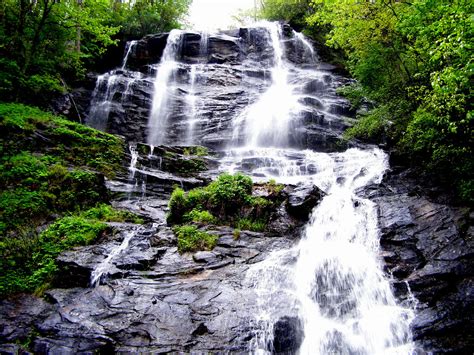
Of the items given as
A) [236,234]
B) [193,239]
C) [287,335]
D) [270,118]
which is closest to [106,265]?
[193,239]

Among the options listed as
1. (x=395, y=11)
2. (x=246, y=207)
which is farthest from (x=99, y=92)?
(x=395, y=11)

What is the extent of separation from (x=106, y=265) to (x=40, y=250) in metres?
1.78

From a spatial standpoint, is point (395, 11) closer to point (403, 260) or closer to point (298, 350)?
point (403, 260)

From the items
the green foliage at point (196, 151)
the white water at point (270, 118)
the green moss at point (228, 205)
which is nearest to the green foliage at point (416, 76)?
the white water at point (270, 118)

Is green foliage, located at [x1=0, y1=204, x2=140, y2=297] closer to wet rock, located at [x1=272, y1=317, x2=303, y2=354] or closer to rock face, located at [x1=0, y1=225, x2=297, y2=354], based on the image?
rock face, located at [x1=0, y1=225, x2=297, y2=354]

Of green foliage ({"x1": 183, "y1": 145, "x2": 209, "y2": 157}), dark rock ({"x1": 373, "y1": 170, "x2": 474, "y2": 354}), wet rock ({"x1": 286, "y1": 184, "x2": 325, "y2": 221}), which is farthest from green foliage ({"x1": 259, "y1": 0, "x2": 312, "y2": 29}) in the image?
dark rock ({"x1": 373, "y1": 170, "x2": 474, "y2": 354})

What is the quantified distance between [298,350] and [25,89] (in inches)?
571

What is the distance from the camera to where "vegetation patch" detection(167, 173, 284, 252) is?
948cm

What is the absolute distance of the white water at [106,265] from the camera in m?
7.29

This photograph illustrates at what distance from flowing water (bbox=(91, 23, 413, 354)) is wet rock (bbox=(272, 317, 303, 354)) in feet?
0.11

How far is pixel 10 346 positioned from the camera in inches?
221

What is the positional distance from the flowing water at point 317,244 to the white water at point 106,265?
0.03 meters

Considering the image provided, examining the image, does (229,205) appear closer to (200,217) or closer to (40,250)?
(200,217)

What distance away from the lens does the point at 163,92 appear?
20062mm
